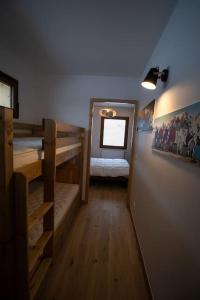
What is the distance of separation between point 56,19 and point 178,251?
2.25 metres

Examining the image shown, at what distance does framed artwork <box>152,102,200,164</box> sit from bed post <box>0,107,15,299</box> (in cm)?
104

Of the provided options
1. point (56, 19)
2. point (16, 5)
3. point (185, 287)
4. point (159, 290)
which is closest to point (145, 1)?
point (56, 19)

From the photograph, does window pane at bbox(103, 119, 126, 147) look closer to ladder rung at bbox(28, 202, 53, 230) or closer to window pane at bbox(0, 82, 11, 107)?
window pane at bbox(0, 82, 11, 107)

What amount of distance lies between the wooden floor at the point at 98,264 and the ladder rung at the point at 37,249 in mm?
464

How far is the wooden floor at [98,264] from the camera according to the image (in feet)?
4.75

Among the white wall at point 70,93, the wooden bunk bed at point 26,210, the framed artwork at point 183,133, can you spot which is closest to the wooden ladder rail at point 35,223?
the wooden bunk bed at point 26,210

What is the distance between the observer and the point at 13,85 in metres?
2.37

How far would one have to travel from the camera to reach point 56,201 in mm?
2145

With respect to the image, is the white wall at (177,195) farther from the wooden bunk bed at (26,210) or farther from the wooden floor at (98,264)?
the wooden bunk bed at (26,210)

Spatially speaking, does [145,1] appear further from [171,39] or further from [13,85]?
[13,85]

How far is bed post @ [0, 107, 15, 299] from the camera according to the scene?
86cm

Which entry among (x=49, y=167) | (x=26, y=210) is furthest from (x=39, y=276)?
(x=49, y=167)

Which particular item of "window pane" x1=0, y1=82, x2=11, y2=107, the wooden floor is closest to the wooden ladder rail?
the wooden floor

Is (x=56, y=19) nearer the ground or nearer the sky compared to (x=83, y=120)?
nearer the sky
